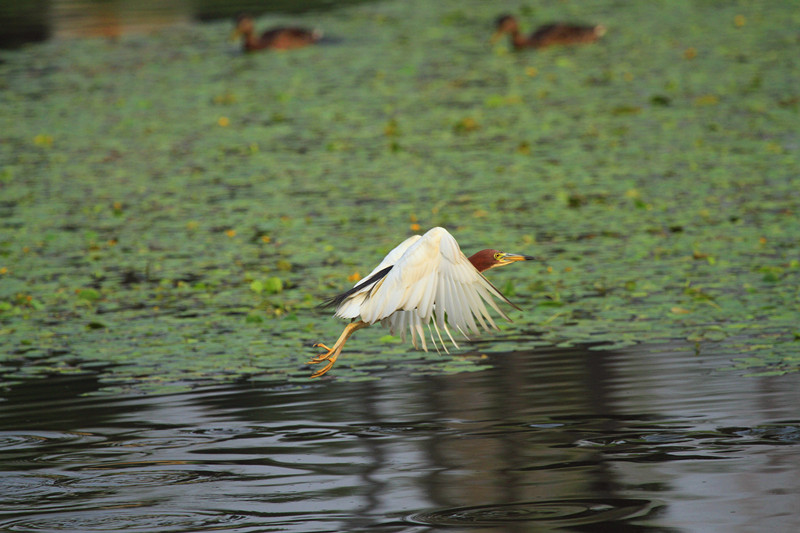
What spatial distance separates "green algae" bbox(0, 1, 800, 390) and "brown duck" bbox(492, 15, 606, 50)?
0.73 ft

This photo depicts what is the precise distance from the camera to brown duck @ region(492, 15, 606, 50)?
52.9 ft

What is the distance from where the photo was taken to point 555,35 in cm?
1617

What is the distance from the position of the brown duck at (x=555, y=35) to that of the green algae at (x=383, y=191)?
221 millimetres

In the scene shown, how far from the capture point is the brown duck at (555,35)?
16.1 m

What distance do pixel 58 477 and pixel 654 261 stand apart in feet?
14.1

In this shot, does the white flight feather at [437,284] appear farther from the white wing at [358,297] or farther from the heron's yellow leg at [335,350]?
the heron's yellow leg at [335,350]

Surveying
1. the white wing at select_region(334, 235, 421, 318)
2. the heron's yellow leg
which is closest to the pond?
the heron's yellow leg

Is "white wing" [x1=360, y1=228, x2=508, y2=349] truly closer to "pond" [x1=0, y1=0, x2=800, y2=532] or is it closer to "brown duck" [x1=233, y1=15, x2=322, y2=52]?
"pond" [x1=0, y1=0, x2=800, y2=532]

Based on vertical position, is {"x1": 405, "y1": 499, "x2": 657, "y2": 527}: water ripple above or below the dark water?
below

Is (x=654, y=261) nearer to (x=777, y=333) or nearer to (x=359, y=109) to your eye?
(x=777, y=333)

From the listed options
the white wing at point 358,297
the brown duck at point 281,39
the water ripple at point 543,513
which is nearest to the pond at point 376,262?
the water ripple at point 543,513

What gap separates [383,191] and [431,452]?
5.29 meters

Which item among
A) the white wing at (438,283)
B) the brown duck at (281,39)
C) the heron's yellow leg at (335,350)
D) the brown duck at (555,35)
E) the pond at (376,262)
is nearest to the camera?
the pond at (376,262)

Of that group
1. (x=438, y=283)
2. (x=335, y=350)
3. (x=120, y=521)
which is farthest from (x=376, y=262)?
(x=120, y=521)
